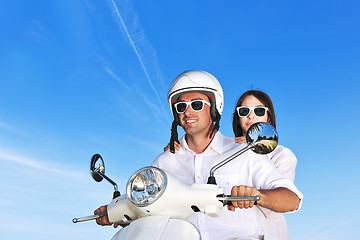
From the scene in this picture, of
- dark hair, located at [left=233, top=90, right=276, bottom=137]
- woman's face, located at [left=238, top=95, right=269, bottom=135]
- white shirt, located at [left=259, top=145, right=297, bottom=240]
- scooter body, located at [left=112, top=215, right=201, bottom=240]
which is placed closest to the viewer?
scooter body, located at [left=112, top=215, right=201, bottom=240]

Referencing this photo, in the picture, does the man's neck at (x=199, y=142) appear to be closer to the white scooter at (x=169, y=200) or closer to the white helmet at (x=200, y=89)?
the white helmet at (x=200, y=89)

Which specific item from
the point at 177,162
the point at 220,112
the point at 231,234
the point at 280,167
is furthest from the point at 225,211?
the point at 280,167

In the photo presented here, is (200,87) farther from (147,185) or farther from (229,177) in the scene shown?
(147,185)

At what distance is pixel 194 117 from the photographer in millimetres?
3414

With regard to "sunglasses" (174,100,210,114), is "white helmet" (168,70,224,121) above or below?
above

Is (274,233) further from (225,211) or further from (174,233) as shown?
(174,233)

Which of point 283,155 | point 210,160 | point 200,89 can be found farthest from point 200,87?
point 283,155

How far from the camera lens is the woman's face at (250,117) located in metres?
4.80

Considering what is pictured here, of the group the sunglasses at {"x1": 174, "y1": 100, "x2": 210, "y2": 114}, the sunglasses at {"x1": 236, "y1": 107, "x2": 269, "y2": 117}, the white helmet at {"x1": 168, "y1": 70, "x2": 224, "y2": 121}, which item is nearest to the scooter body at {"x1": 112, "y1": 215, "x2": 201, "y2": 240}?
the sunglasses at {"x1": 174, "y1": 100, "x2": 210, "y2": 114}

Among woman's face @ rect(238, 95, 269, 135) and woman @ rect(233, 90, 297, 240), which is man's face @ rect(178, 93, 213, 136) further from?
woman's face @ rect(238, 95, 269, 135)

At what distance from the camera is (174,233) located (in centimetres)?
205

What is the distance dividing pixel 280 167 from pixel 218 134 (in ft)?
4.41

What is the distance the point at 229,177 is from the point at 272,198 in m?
0.69

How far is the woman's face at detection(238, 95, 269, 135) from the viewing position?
4801 mm
